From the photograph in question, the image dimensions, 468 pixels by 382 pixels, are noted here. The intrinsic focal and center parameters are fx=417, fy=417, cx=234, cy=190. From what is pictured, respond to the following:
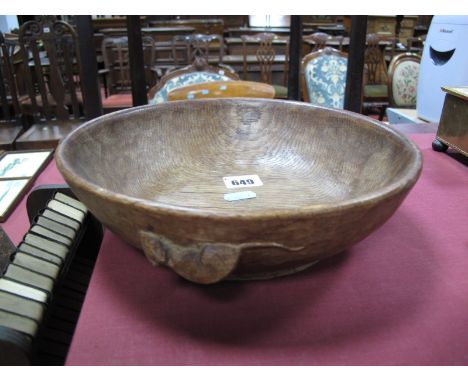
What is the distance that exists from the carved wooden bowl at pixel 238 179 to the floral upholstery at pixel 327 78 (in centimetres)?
120

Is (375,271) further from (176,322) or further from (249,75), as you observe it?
(249,75)

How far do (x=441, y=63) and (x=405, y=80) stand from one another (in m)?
0.78

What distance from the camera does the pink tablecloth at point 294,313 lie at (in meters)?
0.43

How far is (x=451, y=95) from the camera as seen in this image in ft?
2.95

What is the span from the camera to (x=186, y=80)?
139cm

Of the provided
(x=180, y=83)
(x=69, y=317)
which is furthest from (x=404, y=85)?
(x=69, y=317)

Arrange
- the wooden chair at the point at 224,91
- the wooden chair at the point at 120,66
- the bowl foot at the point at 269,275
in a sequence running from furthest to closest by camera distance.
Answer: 1. the wooden chair at the point at 120,66
2. the wooden chair at the point at 224,91
3. the bowl foot at the point at 269,275

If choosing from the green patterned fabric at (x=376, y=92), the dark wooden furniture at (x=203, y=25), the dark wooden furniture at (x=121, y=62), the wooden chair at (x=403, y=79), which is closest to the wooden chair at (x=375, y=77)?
the green patterned fabric at (x=376, y=92)

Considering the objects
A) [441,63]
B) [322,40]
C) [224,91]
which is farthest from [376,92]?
[224,91]

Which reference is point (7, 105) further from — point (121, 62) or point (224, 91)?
point (224, 91)

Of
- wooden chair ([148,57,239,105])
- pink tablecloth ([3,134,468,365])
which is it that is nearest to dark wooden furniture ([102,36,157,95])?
wooden chair ([148,57,239,105])

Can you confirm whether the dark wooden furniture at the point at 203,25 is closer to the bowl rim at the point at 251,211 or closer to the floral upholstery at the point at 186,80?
the floral upholstery at the point at 186,80

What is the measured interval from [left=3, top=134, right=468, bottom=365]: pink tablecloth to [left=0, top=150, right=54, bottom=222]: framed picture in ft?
1.18

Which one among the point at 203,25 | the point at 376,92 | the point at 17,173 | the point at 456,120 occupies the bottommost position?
the point at 376,92
